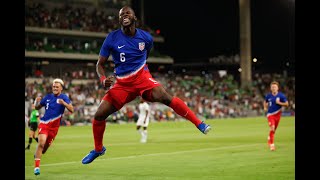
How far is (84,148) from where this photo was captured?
2461 cm

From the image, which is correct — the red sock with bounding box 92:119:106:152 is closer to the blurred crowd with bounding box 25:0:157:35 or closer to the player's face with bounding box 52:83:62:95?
the player's face with bounding box 52:83:62:95

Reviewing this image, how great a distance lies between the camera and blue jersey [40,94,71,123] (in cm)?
1510

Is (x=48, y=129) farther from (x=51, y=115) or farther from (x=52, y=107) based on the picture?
(x=52, y=107)

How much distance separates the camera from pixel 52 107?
15211 millimetres

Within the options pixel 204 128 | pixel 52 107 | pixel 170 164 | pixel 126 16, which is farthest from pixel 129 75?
pixel 170 164

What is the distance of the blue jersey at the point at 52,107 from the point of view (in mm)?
15102

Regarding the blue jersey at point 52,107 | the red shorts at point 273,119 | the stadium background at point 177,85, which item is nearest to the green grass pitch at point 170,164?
the stadium background at point 177,85

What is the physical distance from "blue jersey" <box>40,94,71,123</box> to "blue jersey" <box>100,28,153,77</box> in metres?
4.19
